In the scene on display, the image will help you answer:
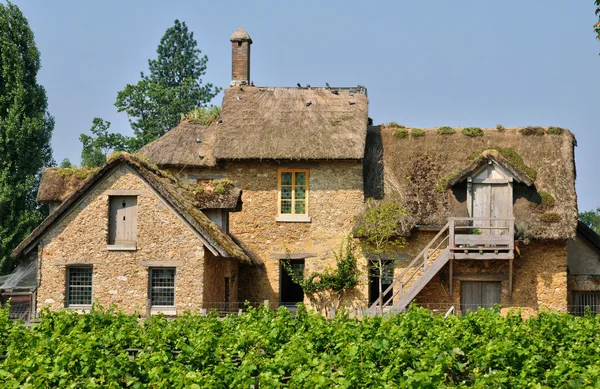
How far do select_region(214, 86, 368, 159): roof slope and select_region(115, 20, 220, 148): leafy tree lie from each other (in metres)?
19.9

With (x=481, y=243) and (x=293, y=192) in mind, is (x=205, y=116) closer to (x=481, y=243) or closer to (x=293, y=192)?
(x=293, y=192)

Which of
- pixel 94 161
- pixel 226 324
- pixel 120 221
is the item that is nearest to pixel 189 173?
pixel 120 221

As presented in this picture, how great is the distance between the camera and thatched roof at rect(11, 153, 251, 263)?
24922mm

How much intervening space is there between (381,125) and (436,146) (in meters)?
2.14

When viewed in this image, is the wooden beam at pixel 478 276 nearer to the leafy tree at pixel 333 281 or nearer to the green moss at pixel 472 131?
the leafy tree at pixel 333 281

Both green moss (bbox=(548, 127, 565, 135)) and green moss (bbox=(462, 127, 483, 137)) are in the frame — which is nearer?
green moss (bbox=(548, 127, 565, 135))

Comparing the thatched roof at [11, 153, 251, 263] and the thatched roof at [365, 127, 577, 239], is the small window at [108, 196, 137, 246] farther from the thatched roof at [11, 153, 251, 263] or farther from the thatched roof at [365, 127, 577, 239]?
the thatched roof at [365, 127, 577, 239]

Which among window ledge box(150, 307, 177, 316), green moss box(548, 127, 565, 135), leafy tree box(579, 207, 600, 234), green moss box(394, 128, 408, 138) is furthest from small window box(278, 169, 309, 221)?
leafy tree box(579, 207, 600, 234)

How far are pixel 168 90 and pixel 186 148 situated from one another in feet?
75.1

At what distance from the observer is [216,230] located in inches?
1039

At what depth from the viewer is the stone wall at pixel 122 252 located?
25172mm

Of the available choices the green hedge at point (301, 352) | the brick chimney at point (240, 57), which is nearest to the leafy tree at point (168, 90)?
the brick chimney at point (240, 57)

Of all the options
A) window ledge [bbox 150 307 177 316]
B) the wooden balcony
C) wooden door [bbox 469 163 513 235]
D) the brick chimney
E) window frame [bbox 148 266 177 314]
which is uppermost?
the brick chimney

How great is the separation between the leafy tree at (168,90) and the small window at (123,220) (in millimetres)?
26088
